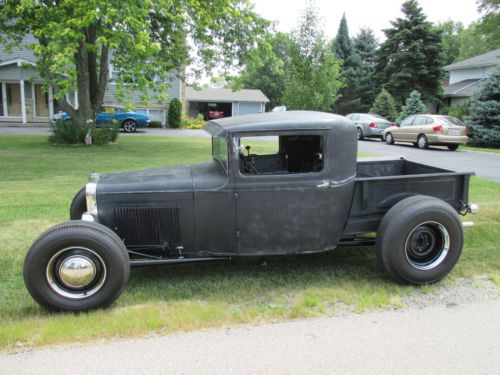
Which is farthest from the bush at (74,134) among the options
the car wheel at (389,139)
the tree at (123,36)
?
the car wheel at (389,139)

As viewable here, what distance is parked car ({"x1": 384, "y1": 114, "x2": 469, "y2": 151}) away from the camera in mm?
18031

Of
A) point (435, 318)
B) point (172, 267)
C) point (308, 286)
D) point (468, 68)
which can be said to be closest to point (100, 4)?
point (172, 267)

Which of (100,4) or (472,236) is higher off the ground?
(100,4)

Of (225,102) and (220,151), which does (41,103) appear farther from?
(220,151)

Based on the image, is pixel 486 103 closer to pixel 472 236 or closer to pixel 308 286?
pixel 472 236

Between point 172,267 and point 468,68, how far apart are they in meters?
36.3

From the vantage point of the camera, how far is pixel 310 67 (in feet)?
82.2

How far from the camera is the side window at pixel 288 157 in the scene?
448cm

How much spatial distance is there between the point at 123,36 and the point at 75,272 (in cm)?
916

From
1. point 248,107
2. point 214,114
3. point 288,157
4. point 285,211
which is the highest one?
point 248,107

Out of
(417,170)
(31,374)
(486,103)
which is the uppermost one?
(486,103)

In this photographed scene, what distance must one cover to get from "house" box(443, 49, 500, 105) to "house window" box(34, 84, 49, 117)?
93.5ft

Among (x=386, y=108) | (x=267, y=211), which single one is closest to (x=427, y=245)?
(x=267, y=211)

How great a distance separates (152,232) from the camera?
4211 millimetres
